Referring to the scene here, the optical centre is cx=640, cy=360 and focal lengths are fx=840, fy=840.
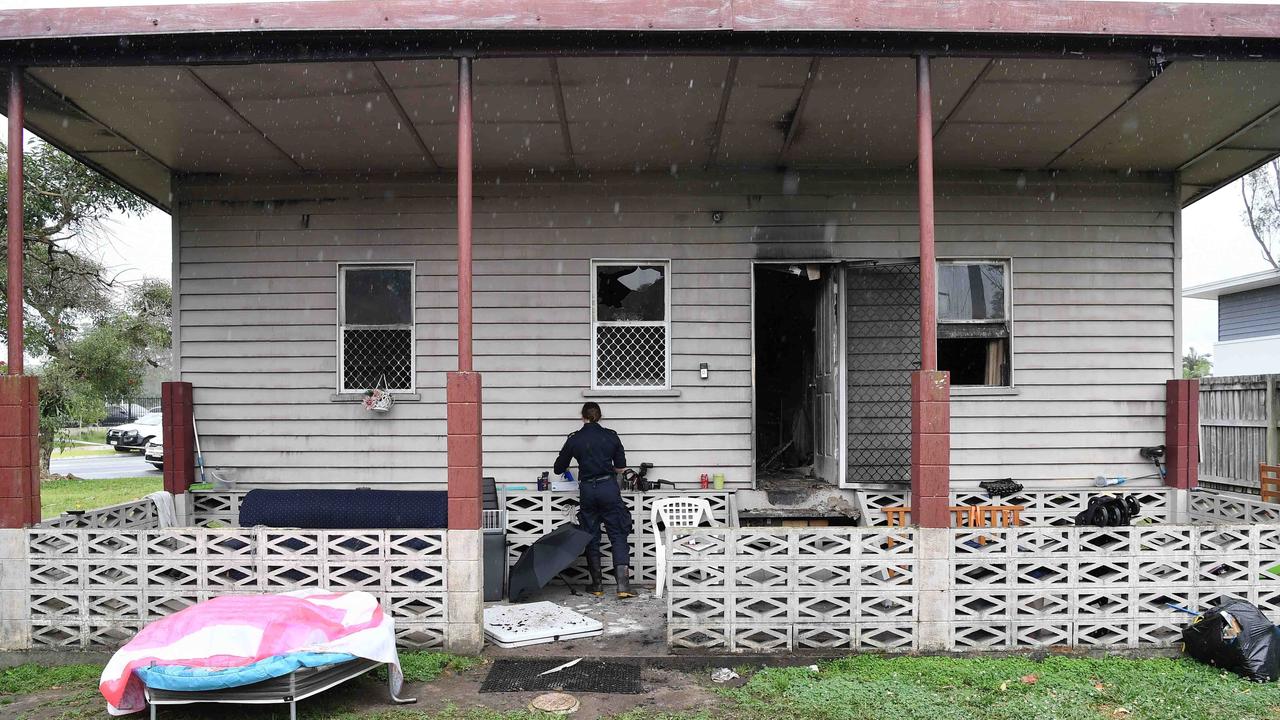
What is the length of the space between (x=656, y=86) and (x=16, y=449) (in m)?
5.25

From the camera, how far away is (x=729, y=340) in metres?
8.35

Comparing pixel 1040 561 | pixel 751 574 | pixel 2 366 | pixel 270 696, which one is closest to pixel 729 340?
pixel 751 574

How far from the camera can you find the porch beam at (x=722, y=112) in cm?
608

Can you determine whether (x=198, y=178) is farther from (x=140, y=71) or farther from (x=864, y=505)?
(x=864, y=505)

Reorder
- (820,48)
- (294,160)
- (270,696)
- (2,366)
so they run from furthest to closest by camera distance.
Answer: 1. (294,160)
2. (2,366)
3. (820,48)
4. (270,696)

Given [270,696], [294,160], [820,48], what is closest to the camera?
[270,696]

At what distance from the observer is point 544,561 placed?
704 cm

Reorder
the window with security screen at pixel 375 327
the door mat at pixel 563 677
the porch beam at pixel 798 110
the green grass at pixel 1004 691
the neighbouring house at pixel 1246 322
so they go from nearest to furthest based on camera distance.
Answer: the green grass at pixel 1004 691, the door mat at pixel 563 677, the porch beam at pixel 798 110, the window with security screen at pixel 375 327, the neighbouring house at pixel 1246 322

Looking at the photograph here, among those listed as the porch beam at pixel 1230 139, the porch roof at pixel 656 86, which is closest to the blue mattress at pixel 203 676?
the porch roof at pixel 656 86

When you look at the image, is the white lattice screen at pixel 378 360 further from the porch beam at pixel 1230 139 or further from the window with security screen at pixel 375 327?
the porch beam at pixel 1230 139

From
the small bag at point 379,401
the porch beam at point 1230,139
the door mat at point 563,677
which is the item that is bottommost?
the door mat at point 563,677

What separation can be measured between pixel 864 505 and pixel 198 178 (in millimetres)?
7414

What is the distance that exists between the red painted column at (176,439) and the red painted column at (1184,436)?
966 centimetres

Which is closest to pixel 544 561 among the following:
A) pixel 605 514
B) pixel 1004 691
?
pixel 605 514
